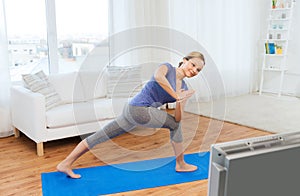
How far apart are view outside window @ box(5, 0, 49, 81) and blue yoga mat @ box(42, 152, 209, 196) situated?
1713 mm

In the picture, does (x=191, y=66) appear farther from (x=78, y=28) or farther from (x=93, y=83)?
(x=78, y=28)

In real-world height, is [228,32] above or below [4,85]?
above

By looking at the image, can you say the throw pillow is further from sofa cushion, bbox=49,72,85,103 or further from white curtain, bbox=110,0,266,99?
white curtain, bbox=110,0,266,99

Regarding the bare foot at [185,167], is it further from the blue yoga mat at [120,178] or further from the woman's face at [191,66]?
the woman's face at [191,66]

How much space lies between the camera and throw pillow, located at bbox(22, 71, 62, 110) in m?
3.07

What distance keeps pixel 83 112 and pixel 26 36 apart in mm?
1315

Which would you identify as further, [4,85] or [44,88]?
[4,85]

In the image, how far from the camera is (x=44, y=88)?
10.3 ft

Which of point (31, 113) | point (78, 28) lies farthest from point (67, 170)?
point (78, 28)

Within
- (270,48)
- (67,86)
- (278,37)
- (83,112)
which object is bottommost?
(83,112)

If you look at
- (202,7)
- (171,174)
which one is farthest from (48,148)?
(202,7)

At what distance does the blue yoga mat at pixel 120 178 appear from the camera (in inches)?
89.0

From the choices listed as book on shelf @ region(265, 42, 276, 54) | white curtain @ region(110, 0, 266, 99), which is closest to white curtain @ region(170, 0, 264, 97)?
white curtain @ region(110, 0, 266, 99)

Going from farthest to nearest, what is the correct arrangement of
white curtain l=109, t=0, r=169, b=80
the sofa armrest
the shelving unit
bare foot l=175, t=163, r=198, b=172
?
the shelving unit, white curtain l=109, t=0, r=169, b=80, the sofa armrest, bare foot l=175, t=163, r=198, b=172
